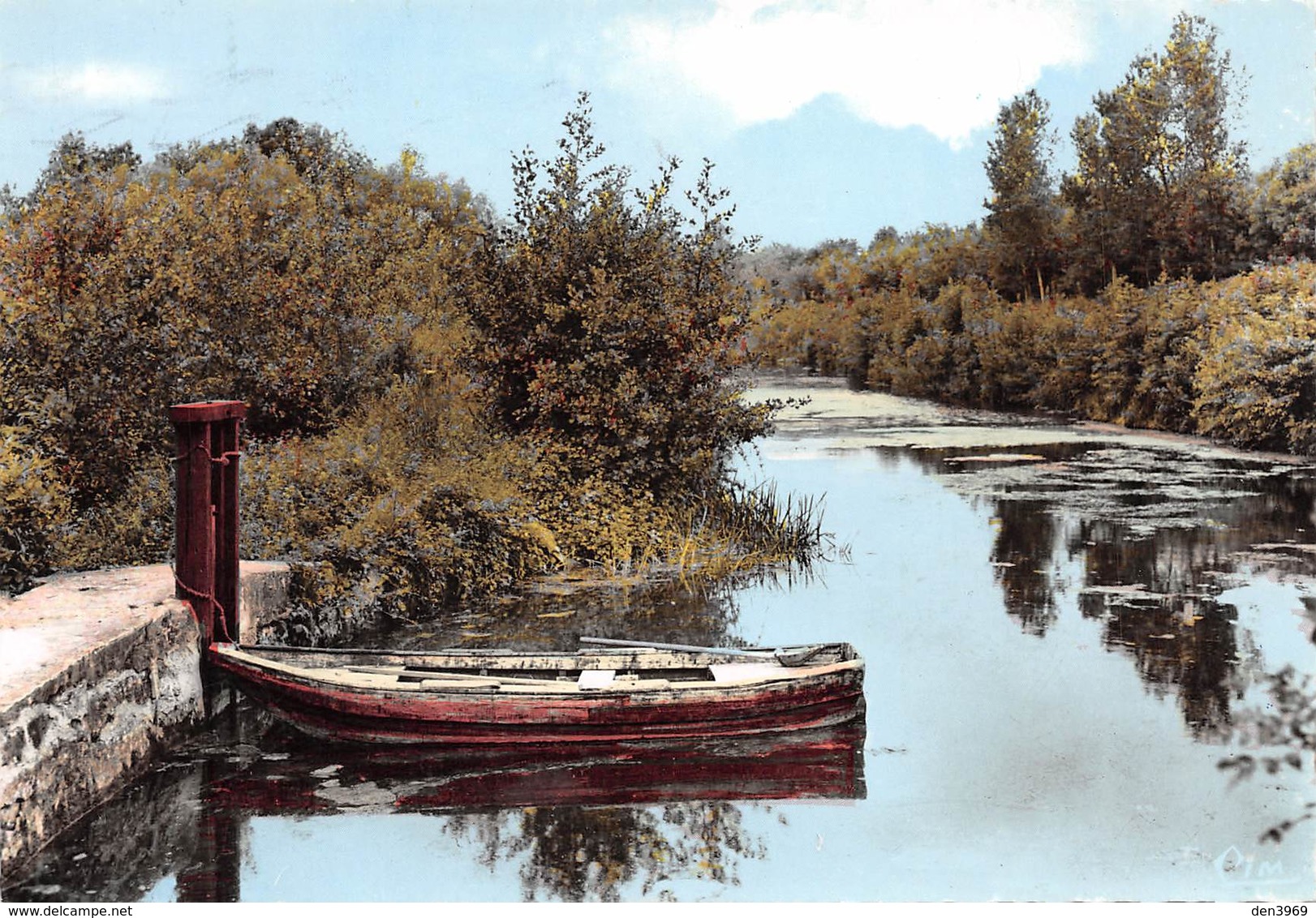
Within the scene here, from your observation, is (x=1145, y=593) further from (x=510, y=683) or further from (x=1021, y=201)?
(x=1021, y=201)

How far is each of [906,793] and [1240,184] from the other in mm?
9141

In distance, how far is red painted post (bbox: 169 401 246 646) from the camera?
7312mm

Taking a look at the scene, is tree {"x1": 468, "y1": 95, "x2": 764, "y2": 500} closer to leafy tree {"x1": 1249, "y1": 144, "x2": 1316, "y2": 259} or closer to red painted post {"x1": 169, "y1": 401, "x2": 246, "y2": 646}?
red painted post {"x1": 169, "y1": 401, "x2": 246, "y2": 646}

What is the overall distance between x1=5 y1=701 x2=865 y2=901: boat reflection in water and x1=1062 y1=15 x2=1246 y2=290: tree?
585 cm

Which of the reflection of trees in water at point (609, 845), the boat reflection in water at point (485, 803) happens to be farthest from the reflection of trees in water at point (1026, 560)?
the reflection of trees in water at point (609, 845)

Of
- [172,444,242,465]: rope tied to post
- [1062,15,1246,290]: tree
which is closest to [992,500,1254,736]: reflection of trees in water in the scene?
[1062,15,1246,290]: tree

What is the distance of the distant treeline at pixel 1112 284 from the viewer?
12812 mm

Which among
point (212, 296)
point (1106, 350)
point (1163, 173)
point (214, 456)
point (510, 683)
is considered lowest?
point (510, 683)

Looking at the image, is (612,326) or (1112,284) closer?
(612,326)

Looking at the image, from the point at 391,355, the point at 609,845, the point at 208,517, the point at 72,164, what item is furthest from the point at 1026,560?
the point at 72,164

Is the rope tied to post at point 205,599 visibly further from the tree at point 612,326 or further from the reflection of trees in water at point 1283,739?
the reflection of trees in water at point 1283,739

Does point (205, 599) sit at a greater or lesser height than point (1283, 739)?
greater

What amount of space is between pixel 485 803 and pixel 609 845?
0.89m

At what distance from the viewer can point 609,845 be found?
5.76 metres
